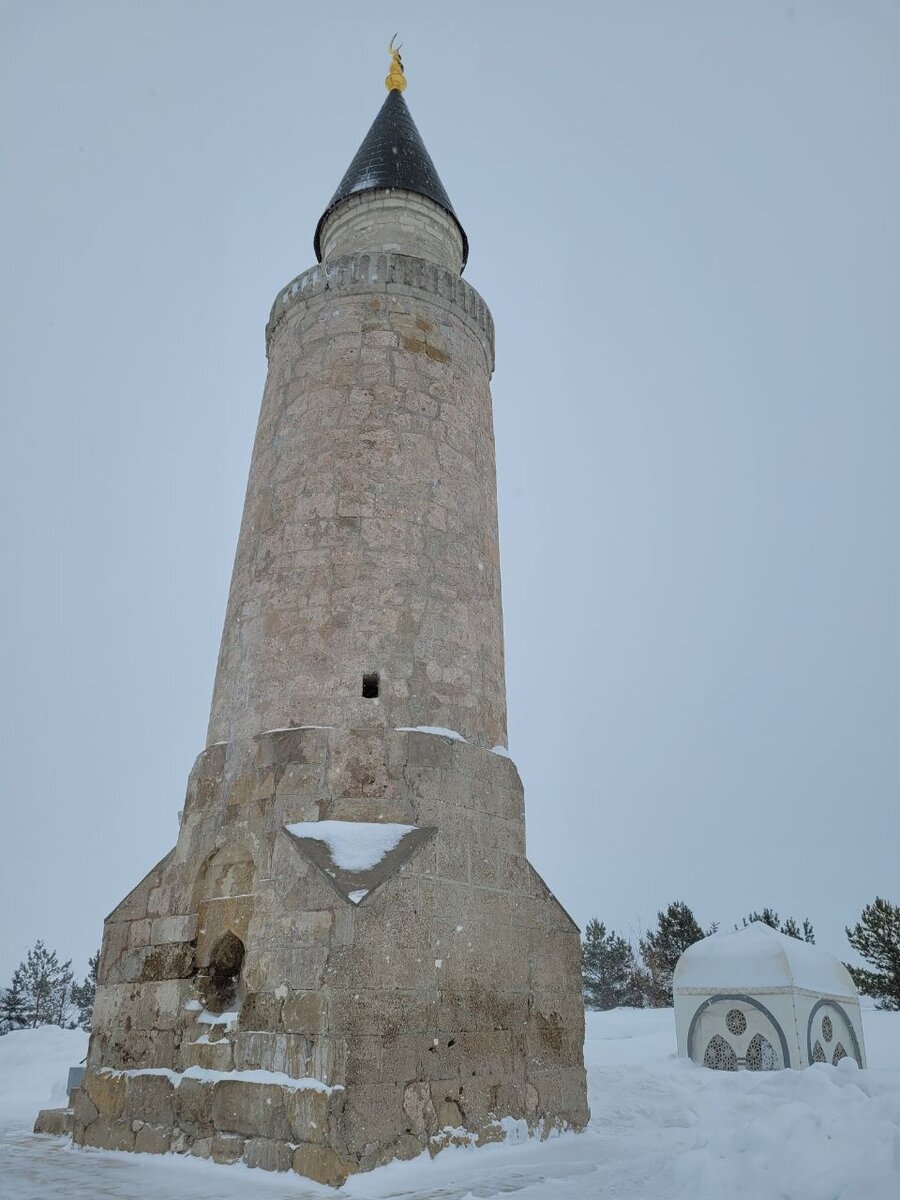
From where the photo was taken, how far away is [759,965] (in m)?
16.5

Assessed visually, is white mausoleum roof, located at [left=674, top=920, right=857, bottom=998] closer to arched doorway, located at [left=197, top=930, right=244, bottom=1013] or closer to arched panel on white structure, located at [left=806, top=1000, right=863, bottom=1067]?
arched panel on white structure, located at [left=806, top=1000, right=863, bottom=1067]

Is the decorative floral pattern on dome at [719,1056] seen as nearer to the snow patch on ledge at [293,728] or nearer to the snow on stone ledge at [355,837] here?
the snow on stone ledge at [355,837]

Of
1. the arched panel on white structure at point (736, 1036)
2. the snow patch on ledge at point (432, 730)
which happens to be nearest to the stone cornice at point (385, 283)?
the snow patch on ledge at point (432, 730)

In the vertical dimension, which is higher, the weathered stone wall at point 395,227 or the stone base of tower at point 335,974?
the weathered stone wall at point 395,227

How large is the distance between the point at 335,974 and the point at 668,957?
1583 inches

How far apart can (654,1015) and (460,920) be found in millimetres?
25834

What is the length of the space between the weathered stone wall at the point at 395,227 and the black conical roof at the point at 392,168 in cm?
11

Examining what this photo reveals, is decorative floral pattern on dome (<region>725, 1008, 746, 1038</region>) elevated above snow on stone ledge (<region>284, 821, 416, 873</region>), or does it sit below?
below

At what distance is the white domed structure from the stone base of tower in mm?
9966

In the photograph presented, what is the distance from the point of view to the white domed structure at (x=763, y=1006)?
15.7 meters

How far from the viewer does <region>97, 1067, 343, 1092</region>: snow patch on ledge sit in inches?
229

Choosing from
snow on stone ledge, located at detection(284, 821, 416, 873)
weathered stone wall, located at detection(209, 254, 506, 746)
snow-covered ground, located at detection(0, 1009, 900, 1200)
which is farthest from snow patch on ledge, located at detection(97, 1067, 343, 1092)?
weathered stone wall, located at detection(209, 254, 506, 746)

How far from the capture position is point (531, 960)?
7543mm

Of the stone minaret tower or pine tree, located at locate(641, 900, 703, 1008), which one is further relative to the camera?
pine tree, located at locate(641, 900, 703, 1008)
